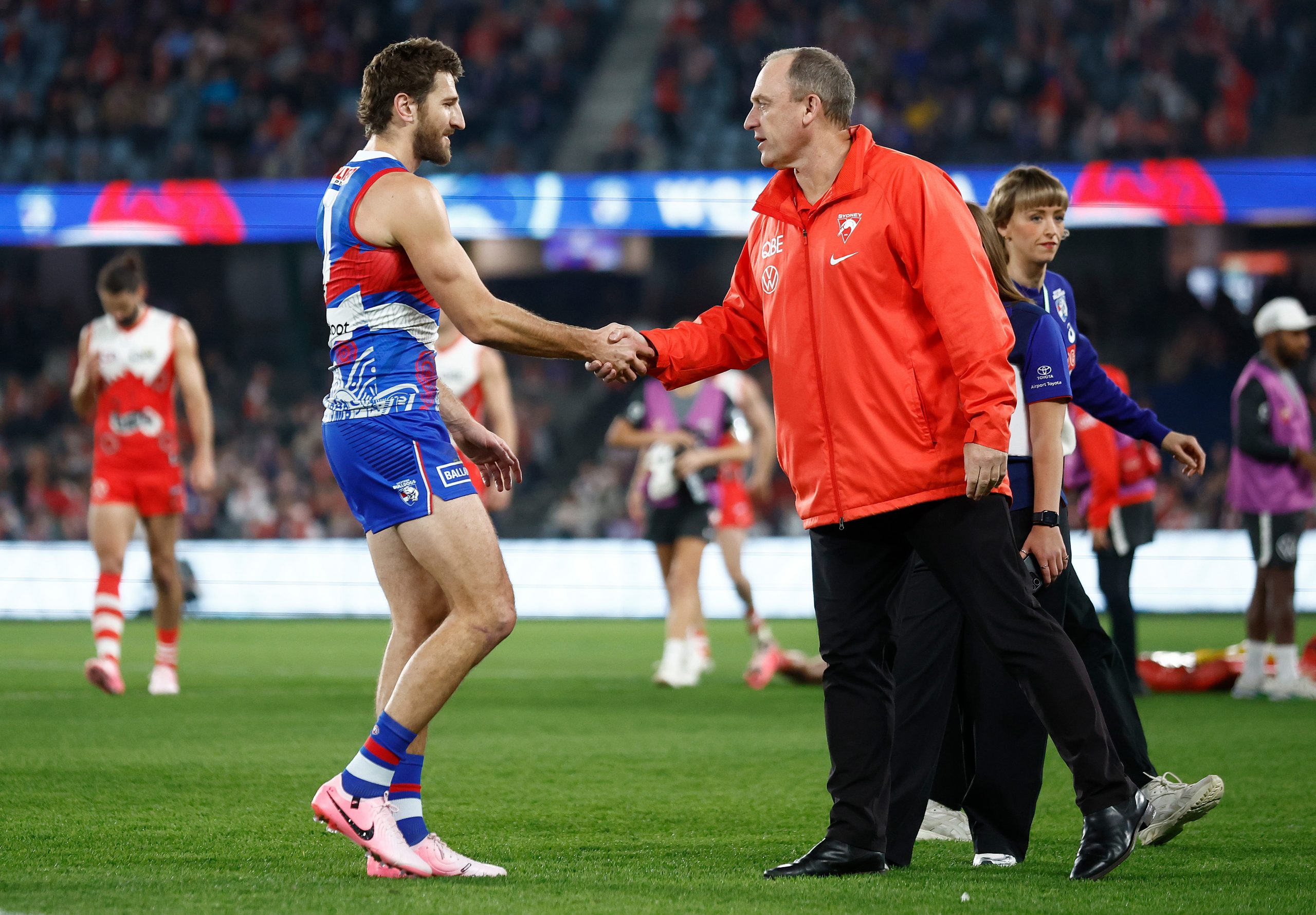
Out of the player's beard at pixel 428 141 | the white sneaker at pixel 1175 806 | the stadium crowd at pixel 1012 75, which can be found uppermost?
the stadium crowd at pixel 1012 75

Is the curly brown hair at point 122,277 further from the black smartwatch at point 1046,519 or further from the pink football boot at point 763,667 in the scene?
the black smartwatch at point 1046,519

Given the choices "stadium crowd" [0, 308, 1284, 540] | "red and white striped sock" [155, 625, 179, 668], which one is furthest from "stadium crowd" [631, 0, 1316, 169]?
"red and white striped sock" [155, 625, 179, 668]

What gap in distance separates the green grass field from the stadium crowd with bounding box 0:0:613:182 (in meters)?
15.3

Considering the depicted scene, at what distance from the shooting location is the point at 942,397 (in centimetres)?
416

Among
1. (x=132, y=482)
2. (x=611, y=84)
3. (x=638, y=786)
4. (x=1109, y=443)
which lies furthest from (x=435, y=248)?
(x=611, y=84)

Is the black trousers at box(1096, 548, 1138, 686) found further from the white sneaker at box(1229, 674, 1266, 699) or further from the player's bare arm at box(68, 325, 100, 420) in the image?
the player's bare arm at box(68, 325, 100, 420)

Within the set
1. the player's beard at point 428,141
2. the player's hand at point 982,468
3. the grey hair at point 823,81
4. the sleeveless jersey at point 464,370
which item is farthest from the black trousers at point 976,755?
the sleeveless jersey at point 464,370

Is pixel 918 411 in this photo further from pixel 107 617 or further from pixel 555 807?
pixel 107 617

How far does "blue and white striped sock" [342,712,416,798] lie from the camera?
417cm

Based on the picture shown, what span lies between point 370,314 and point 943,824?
7.83 ft

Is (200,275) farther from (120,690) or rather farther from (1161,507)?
(120,690)

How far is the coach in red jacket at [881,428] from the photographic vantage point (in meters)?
4.09

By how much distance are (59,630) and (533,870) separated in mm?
13467

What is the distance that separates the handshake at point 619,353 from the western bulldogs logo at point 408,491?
61 cm
